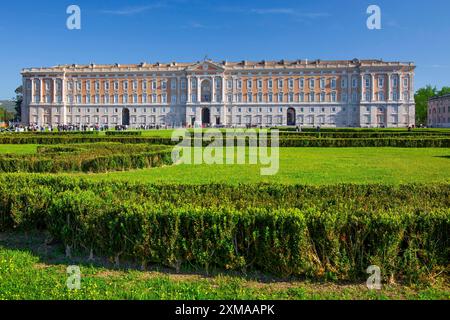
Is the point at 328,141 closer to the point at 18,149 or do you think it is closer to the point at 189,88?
the point at 18,149

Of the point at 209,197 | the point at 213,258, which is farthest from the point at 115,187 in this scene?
the point at 213,258

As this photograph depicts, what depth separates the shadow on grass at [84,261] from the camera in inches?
200

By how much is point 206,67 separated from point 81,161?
64.8 meters

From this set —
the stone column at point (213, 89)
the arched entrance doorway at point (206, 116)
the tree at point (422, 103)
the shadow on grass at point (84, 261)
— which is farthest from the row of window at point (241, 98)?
the shadow on grass at point (84, 261)

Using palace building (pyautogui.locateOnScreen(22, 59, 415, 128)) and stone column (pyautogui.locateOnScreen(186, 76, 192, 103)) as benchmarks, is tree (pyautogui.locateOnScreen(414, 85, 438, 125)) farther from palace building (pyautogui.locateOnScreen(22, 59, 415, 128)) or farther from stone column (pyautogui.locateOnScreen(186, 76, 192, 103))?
stone column (pyautogui.locateOnScreen(186, 76, 192, 103))

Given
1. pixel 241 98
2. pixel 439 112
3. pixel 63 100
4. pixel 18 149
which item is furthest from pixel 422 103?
pixel 18 149

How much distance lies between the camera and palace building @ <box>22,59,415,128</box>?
73875 millimetres

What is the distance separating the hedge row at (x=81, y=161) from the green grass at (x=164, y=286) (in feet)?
27.0

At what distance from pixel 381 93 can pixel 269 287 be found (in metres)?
75.3

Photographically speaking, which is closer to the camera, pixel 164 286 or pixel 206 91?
pixel 164 286

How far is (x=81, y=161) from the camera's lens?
1392 centimetres

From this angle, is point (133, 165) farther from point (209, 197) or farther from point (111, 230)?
point (111, 230)

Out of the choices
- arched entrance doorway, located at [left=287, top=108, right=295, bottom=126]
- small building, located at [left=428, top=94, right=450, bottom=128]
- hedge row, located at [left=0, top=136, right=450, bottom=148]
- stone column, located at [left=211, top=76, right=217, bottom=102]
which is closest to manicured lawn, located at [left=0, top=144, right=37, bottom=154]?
hedge row, located at [left=0, top=136, right=450, bottom=148]

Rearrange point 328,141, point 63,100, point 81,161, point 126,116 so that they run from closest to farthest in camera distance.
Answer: point 81,161, point 328,141, point 63,100, point 126,116
